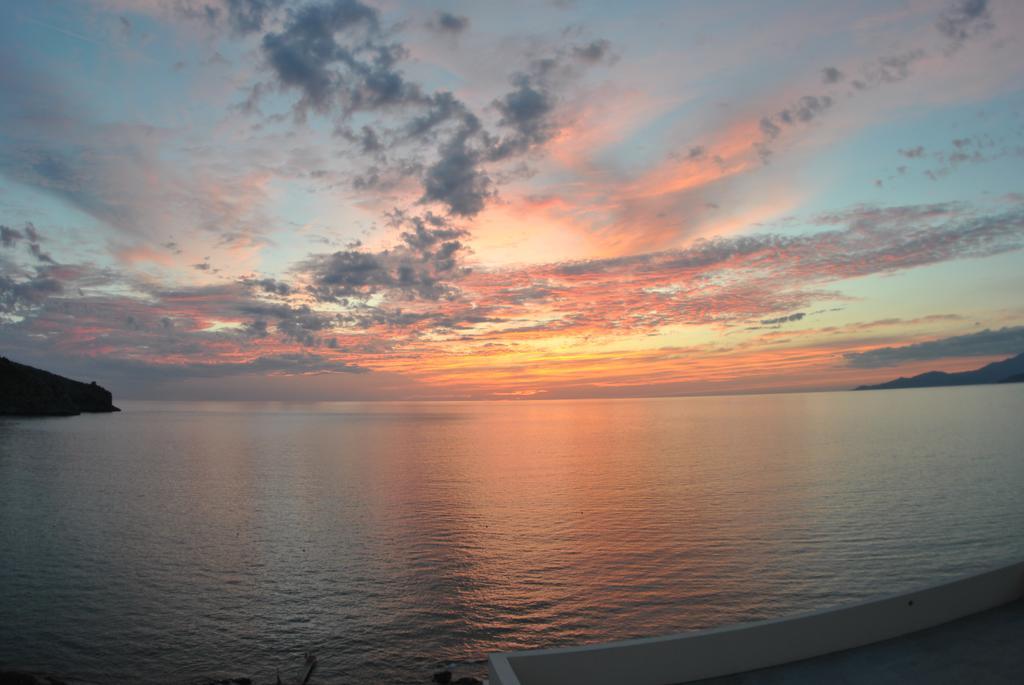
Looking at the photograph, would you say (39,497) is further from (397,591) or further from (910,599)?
(910,599)

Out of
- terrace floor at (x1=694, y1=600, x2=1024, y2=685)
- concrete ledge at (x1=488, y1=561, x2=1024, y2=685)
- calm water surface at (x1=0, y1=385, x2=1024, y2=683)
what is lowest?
calm water surface at (x1=0, y1=385, x2=1024, y2=683)

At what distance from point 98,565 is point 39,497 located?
27745mm

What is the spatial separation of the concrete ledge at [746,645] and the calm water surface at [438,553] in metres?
15.9

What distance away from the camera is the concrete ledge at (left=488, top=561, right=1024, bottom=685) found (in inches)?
290

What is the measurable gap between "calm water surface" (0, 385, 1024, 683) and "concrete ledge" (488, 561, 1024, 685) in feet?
52.2

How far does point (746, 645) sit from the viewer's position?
8117 mm

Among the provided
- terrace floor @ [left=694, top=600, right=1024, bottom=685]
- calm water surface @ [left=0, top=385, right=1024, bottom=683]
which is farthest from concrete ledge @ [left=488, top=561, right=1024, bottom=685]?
calm water surface @ [left=0, top=385, right=1024, bottom=683]

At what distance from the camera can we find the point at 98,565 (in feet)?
109

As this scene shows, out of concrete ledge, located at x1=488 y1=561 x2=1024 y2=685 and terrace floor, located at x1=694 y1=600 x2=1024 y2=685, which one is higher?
concrete ledge, located at x1=488 y1=561 x2=1024 y2=685

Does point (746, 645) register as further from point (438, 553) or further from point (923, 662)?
point (438, 553)

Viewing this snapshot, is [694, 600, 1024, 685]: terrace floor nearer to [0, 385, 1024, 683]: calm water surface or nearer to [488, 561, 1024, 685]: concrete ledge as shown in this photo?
[488, 561, 1024, 685]: concrete ledge

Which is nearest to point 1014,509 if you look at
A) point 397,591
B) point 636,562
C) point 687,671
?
point 636,562

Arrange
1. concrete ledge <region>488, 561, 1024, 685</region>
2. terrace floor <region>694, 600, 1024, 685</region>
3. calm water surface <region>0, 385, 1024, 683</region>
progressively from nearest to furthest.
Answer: concrete ledge <region>488, 561, 1024, 685</region> → terrace floor <region>694, 600, 1024, 685</region> → calm water surface <region>0, 385, 1024, 683</region>

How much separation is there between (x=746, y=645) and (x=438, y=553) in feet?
99.8
